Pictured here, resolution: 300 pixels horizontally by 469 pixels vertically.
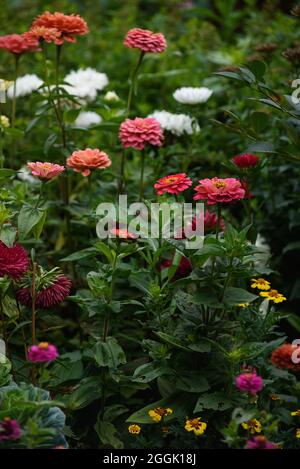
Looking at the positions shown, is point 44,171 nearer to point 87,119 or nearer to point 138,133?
point 138,133

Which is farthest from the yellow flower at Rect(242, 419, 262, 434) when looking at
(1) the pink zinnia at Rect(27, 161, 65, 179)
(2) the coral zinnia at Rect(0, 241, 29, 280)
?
(1) the pink zinnia at Rect(27, 161, 65, 179)

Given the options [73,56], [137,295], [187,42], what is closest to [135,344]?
[137,295]

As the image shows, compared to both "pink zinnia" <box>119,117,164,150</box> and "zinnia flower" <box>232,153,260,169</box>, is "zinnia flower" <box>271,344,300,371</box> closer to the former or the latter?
"zinnia flower" <box>232,153,260,169</box>

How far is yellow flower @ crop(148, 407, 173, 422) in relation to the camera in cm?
187

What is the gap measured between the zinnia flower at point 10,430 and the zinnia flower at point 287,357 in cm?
65

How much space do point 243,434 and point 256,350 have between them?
263 millimetres

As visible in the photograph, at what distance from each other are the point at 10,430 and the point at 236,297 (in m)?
0.65

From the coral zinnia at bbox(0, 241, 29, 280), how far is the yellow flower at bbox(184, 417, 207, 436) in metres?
0.52

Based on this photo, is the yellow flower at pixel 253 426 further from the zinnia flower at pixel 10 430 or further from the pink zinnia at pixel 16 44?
the pink zinnia at pixel 16 44

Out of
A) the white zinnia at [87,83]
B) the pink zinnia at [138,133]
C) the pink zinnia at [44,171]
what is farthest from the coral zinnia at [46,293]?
the white zinnia at [87,83]

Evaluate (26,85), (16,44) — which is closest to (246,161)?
(16,44)

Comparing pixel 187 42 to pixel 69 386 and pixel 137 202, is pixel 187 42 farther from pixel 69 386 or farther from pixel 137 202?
pixel 69 386

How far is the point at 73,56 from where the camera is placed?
3.96 metres

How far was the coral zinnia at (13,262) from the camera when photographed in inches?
70.1
